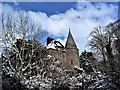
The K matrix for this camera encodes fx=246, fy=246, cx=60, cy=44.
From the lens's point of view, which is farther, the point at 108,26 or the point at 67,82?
the point at 108,26

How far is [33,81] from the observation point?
15117 mm

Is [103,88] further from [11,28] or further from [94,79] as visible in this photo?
[11,28]

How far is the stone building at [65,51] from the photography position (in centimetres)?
2781

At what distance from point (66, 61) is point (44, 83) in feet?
48.5

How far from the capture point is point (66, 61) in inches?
1178

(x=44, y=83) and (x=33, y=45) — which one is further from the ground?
(x=33, y=45)

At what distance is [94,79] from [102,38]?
14.3m

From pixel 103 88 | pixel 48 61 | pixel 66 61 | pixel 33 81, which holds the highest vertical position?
pixel 66 61

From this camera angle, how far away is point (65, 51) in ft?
101

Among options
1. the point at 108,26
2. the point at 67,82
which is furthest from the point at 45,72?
the point at 108,26

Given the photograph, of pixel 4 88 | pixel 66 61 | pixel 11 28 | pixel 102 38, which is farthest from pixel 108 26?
pixel 4 88

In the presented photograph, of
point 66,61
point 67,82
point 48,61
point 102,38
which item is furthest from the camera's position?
point 66,61

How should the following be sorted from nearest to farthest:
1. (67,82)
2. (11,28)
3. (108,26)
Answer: (67,82) → (11,28) → (108,26)

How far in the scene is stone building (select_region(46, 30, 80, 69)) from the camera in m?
27.8
